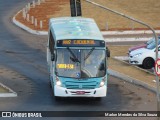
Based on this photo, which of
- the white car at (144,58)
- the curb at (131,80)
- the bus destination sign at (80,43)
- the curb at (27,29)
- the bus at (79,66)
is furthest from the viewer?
the curb at (27,29)

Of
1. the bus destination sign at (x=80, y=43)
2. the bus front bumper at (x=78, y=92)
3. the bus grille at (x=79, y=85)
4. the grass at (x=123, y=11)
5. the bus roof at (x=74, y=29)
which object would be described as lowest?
the grass at (x=123, y=11)

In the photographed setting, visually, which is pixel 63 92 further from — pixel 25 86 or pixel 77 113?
pixel 25 86

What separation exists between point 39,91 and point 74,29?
3359mm

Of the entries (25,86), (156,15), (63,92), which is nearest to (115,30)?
(156,15)

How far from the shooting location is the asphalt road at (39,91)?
26.4 metres

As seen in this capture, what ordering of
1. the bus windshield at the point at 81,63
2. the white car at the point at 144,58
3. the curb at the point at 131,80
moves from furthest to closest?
1. the white car at the point at 144,58
2. the curb at the point at 131,80
3. the bus windshield at the point at 81,63

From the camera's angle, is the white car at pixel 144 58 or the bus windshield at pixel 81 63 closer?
the bus windshield at pixel 81 63

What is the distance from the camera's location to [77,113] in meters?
25.1

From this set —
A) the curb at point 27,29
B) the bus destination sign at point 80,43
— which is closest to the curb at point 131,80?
the bus destination sign at point 80,43

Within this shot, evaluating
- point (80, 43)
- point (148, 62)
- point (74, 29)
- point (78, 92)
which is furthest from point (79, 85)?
point (148, 62)

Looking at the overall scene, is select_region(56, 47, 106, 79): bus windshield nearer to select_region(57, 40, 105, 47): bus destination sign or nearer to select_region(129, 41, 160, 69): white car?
select_region(57, 40, 105, 47): bus destination sign

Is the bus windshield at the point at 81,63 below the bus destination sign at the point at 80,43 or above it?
below

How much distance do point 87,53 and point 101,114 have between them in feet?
10.4

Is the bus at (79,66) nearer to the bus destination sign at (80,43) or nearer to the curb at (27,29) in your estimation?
the bus destination sign at (80,43)
